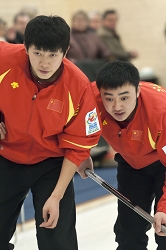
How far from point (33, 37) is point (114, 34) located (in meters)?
4.78

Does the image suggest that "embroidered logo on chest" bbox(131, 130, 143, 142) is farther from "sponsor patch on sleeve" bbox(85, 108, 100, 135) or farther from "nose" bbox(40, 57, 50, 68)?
"nose" bbox(40, 57, 50, 68)

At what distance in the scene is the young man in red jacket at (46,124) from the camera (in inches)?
84.3

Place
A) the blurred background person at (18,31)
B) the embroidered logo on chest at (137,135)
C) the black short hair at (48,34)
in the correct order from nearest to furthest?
1. the black short hair at (48,34)
2. the embroidered logo on chest at (137,135)
3. the blurred background person at (18,31)

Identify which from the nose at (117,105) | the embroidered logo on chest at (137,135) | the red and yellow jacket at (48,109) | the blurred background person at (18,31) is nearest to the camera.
→ the red and yellow jacket at (48,109)

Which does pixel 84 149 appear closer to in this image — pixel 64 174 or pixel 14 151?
pixel 64 174

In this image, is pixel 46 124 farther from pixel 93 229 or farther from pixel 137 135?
pixel 93 229

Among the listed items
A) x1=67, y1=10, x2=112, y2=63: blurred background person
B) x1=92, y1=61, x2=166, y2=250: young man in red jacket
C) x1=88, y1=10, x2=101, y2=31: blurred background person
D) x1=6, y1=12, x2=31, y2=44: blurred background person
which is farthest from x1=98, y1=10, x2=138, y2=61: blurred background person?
x1=92, y1=61, x2=166, y2=250: young man in red jacket

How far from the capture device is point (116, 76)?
7.71ft

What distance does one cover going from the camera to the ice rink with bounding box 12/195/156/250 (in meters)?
3.51

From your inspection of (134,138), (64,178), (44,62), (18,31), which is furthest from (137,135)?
(18,31)

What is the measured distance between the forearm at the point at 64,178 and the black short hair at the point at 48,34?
508mm

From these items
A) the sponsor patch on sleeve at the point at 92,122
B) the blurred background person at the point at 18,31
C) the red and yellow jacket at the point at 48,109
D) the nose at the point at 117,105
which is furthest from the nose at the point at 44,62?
the blurred background person at the point at 18,31

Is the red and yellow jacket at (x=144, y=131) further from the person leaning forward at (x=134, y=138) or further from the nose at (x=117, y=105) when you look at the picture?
the nose at (x=117, y=105)

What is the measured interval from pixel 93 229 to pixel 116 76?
1.77 metres
